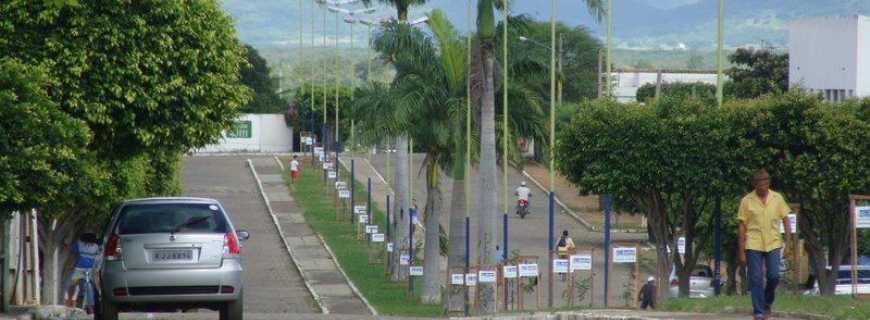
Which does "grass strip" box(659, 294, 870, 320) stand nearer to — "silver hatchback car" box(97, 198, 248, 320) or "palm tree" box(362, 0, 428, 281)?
"silver hatchback car" box(97, 198, 248, 320)

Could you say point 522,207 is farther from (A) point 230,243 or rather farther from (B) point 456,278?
(A) point 230,243

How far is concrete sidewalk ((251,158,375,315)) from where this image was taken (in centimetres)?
4262

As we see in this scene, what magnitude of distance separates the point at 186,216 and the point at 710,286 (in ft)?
83.3

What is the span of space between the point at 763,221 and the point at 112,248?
7095 millimetres

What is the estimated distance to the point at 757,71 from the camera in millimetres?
A: 87812

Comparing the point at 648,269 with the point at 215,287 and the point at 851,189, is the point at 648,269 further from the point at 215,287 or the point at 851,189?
the point at 215,287

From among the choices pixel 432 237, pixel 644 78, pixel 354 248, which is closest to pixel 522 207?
pixel 354 248

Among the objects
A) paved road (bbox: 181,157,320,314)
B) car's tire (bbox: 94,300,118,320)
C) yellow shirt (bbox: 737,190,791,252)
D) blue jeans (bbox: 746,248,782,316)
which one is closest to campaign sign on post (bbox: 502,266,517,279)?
paved road (bbox: 181,157,320,314)

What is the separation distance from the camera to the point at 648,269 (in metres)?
53.6

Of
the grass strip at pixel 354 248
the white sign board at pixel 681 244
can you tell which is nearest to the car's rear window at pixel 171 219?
the white sign board at pixel 681 244

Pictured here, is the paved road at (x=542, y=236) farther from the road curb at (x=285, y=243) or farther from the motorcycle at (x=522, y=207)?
the road curb at (x=285, y=243)

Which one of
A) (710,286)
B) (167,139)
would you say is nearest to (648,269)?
(710,286)

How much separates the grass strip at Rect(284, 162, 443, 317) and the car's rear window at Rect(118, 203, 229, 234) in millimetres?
19301

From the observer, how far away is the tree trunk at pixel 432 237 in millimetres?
43875
